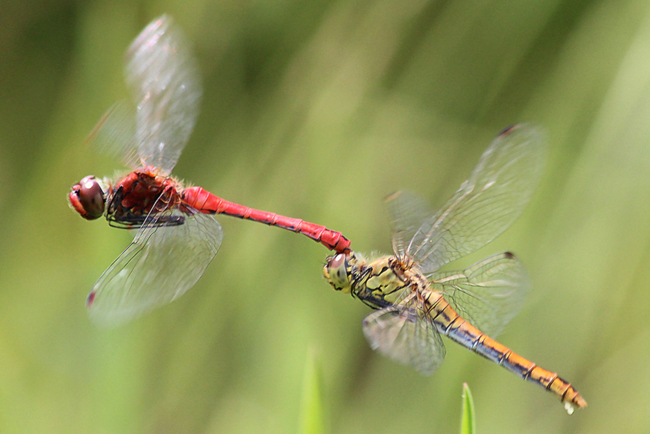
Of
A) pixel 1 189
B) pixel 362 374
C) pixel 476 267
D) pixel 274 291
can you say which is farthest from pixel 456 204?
pixel 1 189

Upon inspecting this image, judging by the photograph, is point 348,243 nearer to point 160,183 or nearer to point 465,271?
point 465,271

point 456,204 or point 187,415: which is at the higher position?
point 456,204

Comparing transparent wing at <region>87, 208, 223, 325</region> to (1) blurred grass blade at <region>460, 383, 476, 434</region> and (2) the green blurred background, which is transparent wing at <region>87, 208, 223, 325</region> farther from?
(1) blurred grass blade at <region>460, 383, 476, 434</region>

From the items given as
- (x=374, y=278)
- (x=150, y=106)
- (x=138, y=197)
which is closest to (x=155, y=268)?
(x=138, y=197)

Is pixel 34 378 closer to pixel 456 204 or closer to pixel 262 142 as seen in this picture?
pixel 262 142

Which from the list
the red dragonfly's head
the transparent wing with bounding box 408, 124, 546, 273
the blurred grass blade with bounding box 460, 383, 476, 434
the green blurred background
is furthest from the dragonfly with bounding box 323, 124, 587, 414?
the red dragonfly's head

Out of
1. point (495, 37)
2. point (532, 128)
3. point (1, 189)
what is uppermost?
point (495, 37)

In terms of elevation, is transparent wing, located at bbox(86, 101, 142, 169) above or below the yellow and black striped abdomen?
below
